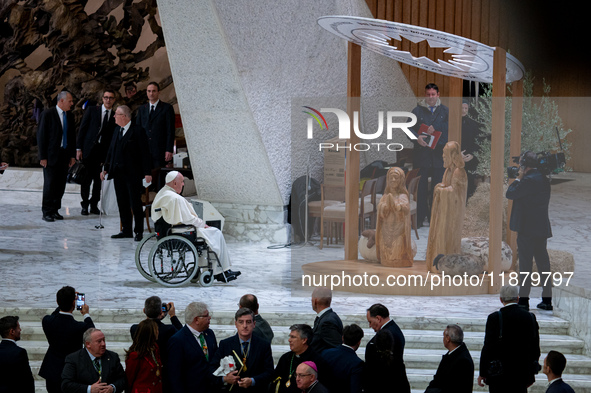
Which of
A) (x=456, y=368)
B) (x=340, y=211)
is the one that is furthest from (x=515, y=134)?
(x=456, y=368)

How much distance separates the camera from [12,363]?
5.16 metres

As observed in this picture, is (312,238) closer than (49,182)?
Yes

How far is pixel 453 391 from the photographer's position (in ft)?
17.1

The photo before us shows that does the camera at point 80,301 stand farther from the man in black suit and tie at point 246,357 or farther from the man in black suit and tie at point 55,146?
the man in black suit and tie at point 55,146

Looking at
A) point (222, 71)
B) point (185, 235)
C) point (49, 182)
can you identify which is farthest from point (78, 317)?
point (49, 182)

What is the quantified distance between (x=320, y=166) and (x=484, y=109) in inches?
95.1

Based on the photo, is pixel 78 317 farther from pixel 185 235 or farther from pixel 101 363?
pixel 101 363

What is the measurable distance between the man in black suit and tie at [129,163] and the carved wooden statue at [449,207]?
3627 mm

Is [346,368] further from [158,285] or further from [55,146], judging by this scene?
[55,146]

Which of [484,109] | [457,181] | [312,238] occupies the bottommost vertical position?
[312,238]

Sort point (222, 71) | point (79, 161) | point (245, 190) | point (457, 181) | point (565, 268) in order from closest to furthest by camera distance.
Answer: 1. point (457, 181)
2. point (565, 268)
3. point (222, 71)
4. point (245, 190)
5. point (79, 161)

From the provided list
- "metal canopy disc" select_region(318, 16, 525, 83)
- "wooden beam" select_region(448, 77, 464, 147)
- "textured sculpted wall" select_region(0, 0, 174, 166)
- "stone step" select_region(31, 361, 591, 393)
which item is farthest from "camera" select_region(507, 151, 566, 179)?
"textured sculpted wall" select_region(0, 0, 174, 166)

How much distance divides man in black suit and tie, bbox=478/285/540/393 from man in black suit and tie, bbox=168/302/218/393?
1774 mm

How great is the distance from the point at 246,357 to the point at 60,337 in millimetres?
1195
